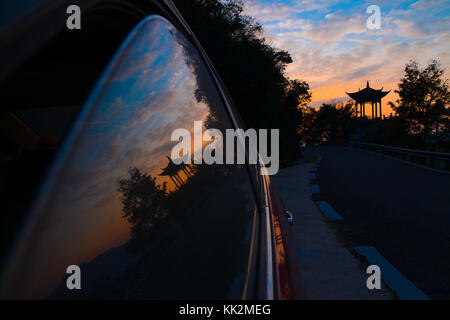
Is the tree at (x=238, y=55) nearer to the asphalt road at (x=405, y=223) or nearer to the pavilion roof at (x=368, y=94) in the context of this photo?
the asphalt road at (x=405, y=223)

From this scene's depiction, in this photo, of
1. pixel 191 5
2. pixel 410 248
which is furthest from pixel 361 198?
pixel 191 5

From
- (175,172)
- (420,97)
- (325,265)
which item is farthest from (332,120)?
(175,172)

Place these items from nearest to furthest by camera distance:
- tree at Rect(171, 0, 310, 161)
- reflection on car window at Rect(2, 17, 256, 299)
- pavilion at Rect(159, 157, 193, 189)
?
reflection on car window at Rect(2, 17, 256, 299) → pavilion at Rect(159, 157, 193, 189) → tree at Rect(171, 0, 310, 161)

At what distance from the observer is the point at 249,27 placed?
59.4 ft

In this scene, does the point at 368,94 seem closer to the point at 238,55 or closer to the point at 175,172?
the point at 238,55

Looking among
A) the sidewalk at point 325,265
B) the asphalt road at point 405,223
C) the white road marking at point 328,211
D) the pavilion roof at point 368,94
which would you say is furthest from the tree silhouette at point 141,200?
the pavilion roof at point 368,94

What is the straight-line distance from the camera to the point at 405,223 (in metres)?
6.51

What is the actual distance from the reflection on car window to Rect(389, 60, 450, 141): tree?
41151 mm

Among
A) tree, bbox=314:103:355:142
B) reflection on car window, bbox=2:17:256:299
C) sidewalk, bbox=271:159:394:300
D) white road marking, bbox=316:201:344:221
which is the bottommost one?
sidewalk, bbox=271:159:394:300

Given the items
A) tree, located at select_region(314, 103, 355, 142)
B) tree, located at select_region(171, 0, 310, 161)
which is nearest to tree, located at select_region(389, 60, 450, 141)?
tree, located at select_region(171, 0, 310, 161)

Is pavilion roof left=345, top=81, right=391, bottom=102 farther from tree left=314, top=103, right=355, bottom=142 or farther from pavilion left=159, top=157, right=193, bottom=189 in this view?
pavilion left=159, top=157, right=193, bottom=189

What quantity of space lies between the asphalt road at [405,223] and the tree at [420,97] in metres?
30.5

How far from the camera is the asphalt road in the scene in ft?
14.0

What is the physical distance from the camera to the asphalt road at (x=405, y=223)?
427 cm
